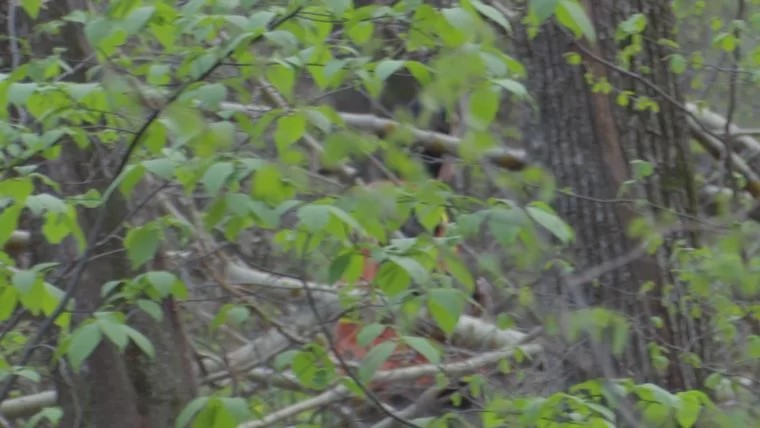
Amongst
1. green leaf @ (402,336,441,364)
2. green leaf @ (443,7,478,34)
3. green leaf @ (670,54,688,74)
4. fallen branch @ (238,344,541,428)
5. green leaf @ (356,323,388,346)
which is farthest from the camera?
fallen branch @ (238,344,541,428)

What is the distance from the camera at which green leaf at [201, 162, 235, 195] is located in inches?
93.7

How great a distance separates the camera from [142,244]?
277 centimetres

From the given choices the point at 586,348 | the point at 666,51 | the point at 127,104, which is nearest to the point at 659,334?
the point at 586,348

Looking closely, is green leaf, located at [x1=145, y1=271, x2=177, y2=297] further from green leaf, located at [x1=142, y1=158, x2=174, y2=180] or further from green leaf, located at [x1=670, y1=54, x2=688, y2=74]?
green leaf, located at [x1=670, y1=54, x2=688, y2=74]

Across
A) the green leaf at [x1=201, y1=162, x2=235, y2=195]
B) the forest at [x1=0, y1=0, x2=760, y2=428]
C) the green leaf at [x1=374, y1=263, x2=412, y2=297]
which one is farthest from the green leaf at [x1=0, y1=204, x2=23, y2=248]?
the green leaf at [x1=374, y1=263, x2=412, y2=297]

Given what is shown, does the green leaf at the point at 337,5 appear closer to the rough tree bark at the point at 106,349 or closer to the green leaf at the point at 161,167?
the green leaf at the point at 161,167

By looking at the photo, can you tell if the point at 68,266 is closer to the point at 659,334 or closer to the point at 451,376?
the point at 451,376

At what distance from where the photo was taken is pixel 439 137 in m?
5.28

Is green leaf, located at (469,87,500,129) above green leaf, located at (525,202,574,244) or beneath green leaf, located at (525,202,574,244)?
above

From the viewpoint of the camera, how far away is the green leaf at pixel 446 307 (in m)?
2.49

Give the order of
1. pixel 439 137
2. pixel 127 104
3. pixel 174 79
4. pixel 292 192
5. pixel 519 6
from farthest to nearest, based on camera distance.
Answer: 1. pixel 439 137
2. pixel 519 6
3. pixel 174 79
4. pixel 127 104
5. pixel 292 192

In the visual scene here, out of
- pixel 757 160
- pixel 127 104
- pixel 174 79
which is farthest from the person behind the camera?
pixel 757 160

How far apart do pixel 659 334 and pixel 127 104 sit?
2.53 metres

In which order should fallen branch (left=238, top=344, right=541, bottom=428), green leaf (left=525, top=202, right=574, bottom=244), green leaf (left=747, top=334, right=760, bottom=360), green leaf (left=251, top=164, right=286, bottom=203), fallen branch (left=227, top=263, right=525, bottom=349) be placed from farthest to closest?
1. fallen branch (left=227, top=263, right=525, bottom=349)
2. fallen branch (left=238, top=344, right=541, bottom=428)
3. green leaf (left=747, top=334, right=760, bottom=360)
4. green leaf (left=525, top=202, right=574, bottom=244)
5. green leaf (left=251, top=164, right=286, bottom=203)
